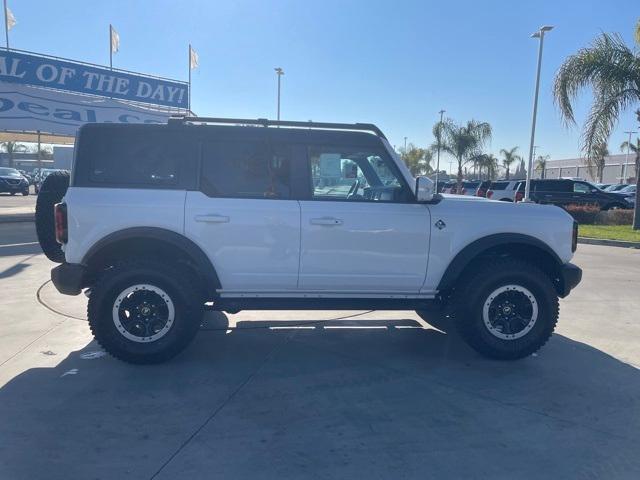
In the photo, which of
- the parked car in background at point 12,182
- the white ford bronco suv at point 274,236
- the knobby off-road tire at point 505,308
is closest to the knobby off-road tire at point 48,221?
the white ford bronco suv at point 274,236

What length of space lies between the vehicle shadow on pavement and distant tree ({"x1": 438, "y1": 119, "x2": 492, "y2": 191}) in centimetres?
3030

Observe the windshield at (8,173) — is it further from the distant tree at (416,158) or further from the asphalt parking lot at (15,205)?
the distant tree at (416,158)

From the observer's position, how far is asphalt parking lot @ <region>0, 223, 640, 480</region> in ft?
9.97

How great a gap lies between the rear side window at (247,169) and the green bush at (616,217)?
17111mm

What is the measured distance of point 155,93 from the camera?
20609 mm

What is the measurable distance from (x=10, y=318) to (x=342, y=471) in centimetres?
451

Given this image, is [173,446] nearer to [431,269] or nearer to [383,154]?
[431,269]

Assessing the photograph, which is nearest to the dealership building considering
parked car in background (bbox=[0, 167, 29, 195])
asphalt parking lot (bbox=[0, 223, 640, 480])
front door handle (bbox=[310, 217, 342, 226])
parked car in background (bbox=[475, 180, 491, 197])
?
parked car in background (bbox=[475, 180, 491, 197])

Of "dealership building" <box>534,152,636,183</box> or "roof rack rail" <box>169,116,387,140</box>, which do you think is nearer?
"roof rack rail" <box>169,116,387,140</box>

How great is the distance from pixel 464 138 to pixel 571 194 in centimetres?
1279

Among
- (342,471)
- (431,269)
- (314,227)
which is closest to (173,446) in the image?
(342,471)

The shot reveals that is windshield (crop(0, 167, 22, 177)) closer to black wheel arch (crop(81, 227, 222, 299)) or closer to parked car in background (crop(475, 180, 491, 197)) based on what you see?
parked car in background (crop(475, 180, 491, 197))

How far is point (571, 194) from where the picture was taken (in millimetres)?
21859

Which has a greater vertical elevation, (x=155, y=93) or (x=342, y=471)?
(x=155, y=93)
